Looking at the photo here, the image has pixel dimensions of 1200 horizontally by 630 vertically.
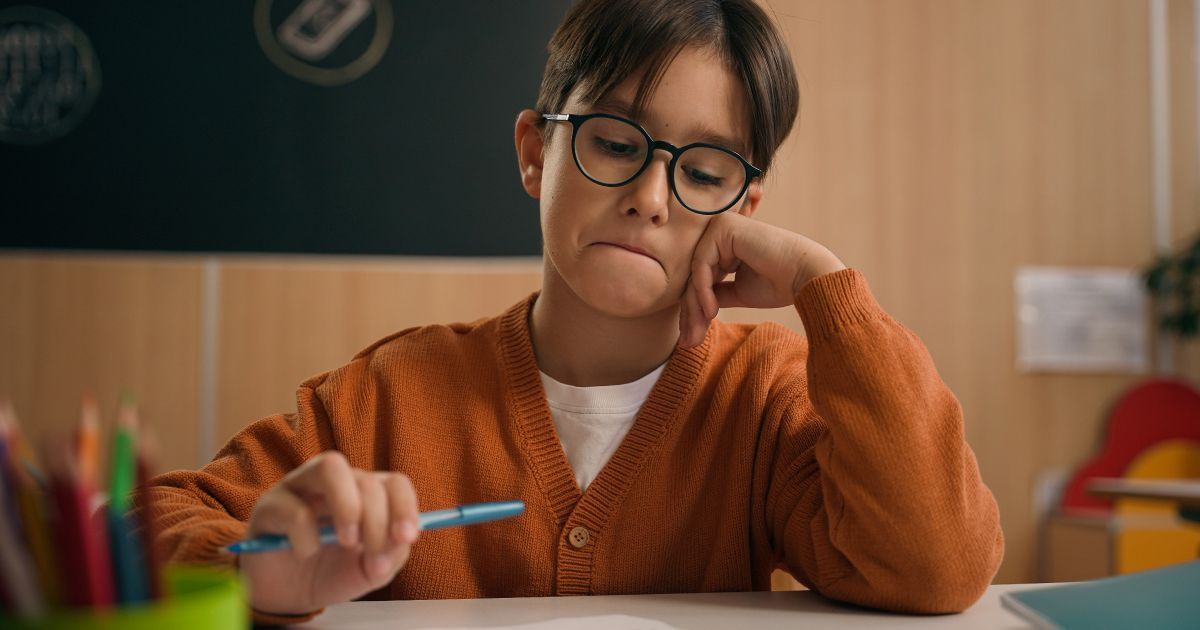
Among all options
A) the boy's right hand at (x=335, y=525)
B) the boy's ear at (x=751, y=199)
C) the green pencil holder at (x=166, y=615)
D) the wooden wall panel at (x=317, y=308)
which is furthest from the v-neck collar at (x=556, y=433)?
the wooden wall panel at (x=317, y=308)

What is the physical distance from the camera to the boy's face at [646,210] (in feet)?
3.30

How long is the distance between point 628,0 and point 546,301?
35cm

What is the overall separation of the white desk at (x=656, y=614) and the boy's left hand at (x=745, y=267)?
304mm

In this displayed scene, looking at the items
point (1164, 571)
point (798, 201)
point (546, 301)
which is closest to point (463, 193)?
point (798, 201)

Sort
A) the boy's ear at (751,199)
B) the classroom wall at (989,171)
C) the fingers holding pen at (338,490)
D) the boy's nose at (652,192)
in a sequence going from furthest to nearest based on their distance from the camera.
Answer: the classroom wall at (989,171) → the boy's ear at (751,199) → the boy's nose at (652,192) → the fingers holding pen at (338,490)

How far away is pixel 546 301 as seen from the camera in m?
1.17

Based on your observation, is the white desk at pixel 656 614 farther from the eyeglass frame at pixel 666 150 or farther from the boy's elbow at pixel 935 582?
the eyeglass frame at pixel 666 150

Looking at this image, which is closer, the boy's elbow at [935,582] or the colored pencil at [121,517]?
the colored pencil at [121,517]

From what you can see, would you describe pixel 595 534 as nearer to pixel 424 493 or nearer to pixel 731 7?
pixel 424 493

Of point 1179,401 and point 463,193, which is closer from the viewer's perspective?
point 463,193

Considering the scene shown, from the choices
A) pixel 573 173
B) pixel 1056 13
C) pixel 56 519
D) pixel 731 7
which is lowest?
pixel 56 519

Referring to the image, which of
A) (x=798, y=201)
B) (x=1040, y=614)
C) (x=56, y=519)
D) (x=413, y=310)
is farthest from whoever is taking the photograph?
(x=798, y=201)

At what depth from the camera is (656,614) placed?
30.0 inches

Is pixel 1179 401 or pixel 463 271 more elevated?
pixel 463 271
